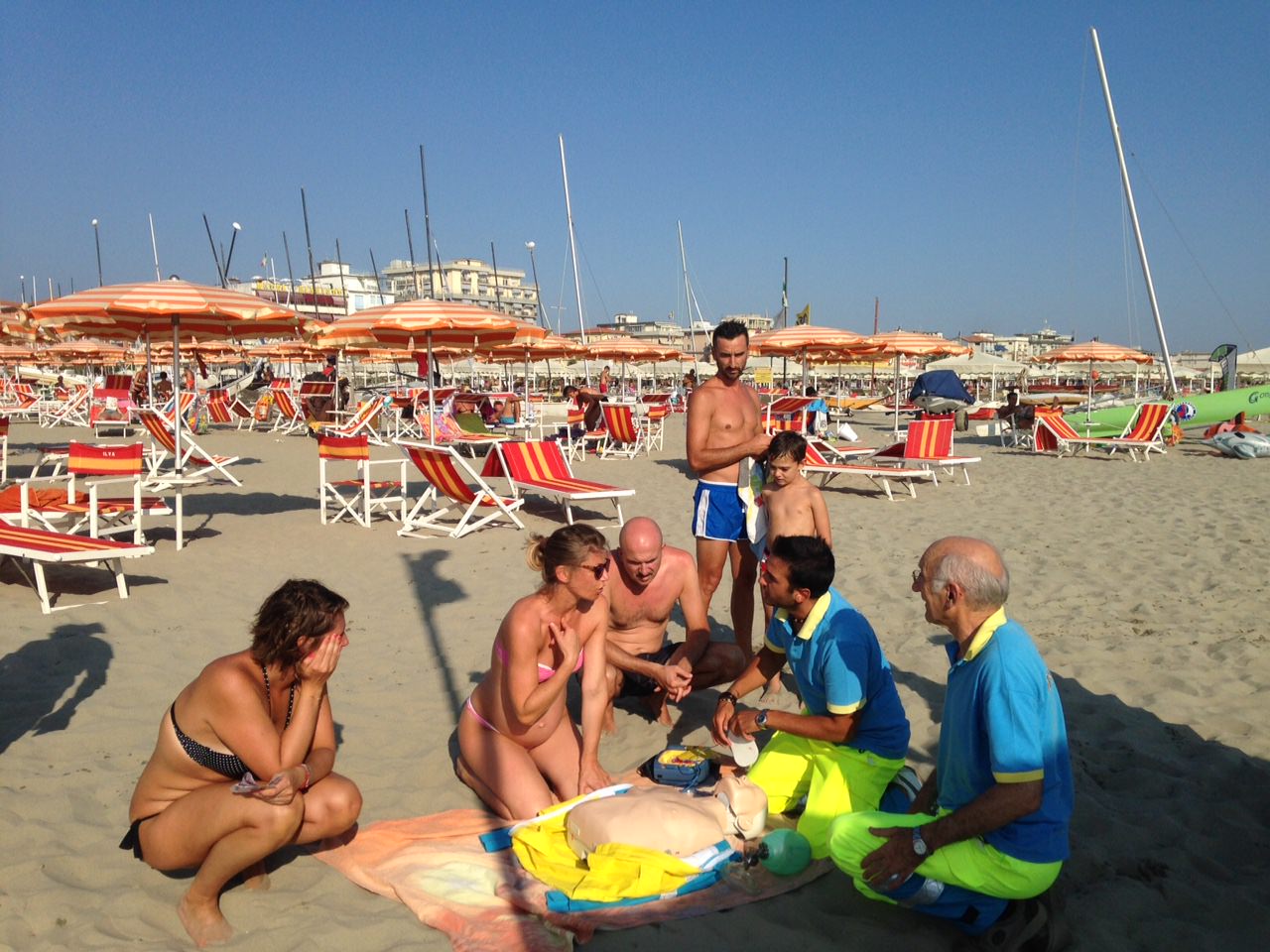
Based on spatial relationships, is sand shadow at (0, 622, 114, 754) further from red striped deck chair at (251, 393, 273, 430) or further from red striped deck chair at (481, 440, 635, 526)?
red striped deck chair at (251, 393, 273, 430)

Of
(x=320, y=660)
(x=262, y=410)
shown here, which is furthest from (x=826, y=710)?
(x=262, y=410)

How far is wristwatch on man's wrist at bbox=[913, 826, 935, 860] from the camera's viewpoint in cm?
219

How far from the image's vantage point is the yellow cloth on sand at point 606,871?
2.45m

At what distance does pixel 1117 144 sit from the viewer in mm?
17938

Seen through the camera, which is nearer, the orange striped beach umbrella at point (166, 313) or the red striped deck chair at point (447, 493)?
the orange striped beach umbrella at point (166, 313)

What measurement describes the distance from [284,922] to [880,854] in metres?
1.57

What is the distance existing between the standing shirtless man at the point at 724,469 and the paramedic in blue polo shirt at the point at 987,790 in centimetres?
190

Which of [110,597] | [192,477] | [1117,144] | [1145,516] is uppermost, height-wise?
Answer: [1117,144]

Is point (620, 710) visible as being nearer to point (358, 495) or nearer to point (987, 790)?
point (987, 790)

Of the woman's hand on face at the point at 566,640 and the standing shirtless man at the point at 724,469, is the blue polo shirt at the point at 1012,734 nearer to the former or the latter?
the woman's hand on face at the point at 566,640

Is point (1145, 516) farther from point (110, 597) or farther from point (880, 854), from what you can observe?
point (110, 597)

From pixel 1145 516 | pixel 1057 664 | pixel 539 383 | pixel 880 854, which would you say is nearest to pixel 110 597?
pixel 880 854

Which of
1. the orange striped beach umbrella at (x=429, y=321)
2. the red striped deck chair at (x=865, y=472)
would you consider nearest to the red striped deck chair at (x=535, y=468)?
the orange striped beach umbrella at (x=429, y=321)

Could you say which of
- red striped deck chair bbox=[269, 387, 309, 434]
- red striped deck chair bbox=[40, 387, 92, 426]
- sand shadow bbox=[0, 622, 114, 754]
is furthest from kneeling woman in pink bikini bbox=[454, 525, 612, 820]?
red striped deck chair bbox=[40, 387, 92, 426]
